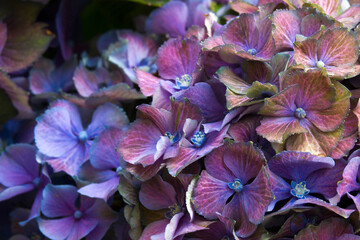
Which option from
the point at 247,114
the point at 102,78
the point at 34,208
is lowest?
the point at 34,208

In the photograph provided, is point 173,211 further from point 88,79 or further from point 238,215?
point 88,79

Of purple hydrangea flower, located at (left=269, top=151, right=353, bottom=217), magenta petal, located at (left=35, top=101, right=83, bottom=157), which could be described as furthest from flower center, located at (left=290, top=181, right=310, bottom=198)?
magenta petal, located at (left=35, top=101, right=83, bottom=157)

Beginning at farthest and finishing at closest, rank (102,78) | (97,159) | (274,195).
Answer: (102,78) < (97,159) < (274,195)

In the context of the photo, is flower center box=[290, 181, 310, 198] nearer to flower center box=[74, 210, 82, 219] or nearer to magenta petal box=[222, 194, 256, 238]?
magenta petal box=[222, 194, 256, 238]

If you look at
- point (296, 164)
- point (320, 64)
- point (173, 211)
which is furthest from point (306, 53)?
point (173, 211)

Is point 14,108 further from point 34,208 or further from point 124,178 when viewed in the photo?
point 124,178

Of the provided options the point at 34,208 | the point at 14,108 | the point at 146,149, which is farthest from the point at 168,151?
the point at 14,108

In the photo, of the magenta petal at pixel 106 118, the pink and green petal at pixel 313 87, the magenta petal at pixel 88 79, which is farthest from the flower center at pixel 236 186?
the magenta petal at pixel 88 79

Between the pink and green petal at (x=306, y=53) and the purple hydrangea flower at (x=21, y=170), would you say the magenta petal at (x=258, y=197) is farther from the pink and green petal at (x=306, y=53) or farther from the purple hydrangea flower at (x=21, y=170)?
the purple hydrangea flower at (x=21, y=170)
